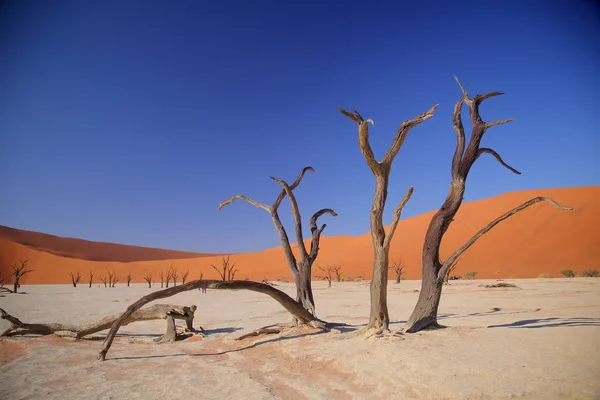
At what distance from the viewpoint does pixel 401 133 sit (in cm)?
614

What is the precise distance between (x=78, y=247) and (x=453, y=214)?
361 ft

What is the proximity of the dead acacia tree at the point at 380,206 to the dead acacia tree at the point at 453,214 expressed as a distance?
0.98 metres

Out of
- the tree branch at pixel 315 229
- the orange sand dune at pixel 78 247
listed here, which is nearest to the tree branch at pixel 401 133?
the tree branch at pixel 315 229

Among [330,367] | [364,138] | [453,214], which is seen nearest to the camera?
[330,367]

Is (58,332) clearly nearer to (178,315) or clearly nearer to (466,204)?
(178,315)

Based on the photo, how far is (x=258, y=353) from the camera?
6078mm

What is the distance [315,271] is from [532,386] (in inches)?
2168

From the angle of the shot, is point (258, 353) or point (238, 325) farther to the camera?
→ point (238, 325)

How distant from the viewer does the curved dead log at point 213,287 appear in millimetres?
5801

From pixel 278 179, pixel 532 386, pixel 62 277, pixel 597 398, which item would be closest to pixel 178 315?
pixel 278 179

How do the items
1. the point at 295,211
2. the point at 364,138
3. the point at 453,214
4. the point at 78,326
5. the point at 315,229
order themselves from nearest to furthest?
the point at 364,138 < the point at 453,214 < the point at 78,326 < the point at 295,211 < the point at 315,229

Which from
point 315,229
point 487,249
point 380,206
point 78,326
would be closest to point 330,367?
point 380,206

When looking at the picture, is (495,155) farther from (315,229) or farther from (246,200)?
(246,200)

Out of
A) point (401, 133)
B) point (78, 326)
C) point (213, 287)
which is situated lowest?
point (78, 326)
